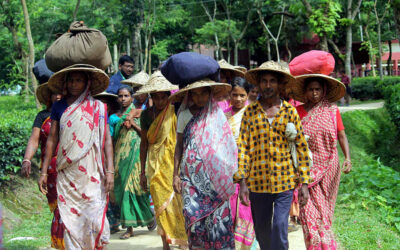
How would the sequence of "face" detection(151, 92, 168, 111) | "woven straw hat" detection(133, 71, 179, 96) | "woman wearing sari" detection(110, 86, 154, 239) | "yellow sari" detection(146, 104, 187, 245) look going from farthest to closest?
1. "woman wearing sari" detection(110, 86, 154, 239)
2. "face" detection(151, 92, 168, 111)
3. "woven straw hat" detection(133, 71, 179, 96)
4. "yellow sari" detection(146, 104, 187, 245)

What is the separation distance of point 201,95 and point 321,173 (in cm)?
150

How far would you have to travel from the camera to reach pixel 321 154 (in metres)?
5.07

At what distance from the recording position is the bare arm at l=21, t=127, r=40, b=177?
463cm

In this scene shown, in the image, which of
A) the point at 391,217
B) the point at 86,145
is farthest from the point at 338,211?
the point at 86,145

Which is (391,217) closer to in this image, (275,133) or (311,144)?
(311,144)

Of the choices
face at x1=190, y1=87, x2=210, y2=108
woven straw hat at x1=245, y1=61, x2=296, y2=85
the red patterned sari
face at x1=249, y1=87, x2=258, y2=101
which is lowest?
the red patterned sari

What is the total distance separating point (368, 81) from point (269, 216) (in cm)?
2684

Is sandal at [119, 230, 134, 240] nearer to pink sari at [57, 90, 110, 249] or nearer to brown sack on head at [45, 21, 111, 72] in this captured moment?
pink sari at [57, 90, 110, 249]

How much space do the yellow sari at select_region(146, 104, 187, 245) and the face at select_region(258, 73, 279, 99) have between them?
1.64 m

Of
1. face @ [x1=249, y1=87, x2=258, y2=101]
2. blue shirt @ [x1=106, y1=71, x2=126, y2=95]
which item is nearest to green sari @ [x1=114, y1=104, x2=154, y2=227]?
blue shirt @ [x1=106, y1=71, x2=126, y2=95]

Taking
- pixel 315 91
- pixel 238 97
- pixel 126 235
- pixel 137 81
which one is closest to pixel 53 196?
pixel 126 235

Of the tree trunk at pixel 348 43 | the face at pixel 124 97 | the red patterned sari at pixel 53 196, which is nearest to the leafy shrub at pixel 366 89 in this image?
the tree trunk at pixel 348 43

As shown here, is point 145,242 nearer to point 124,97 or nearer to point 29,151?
point 124,97

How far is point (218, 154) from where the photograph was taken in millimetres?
4395
